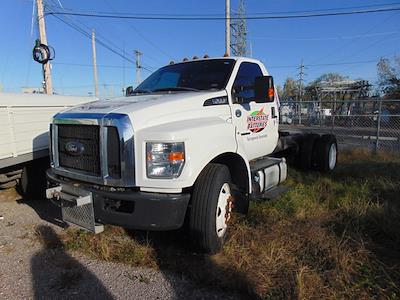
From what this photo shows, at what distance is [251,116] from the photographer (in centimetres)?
489


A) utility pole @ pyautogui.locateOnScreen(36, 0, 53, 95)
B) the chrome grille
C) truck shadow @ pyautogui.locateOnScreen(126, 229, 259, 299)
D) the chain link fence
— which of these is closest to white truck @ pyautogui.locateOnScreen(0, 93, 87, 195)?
the chrome grille

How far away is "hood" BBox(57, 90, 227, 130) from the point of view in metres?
3.48

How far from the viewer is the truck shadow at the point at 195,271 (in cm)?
319

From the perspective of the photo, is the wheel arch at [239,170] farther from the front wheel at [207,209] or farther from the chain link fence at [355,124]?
the chain link fence at [355,124]

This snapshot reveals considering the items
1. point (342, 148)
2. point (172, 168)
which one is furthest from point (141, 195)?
point (342, 148)

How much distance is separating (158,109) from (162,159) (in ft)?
2.07

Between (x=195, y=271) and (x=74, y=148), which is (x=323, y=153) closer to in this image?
(x=195, y=271)

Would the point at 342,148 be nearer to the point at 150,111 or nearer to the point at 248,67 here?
the point at 248,67

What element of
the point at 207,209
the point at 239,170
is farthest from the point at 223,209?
the point at 239,170

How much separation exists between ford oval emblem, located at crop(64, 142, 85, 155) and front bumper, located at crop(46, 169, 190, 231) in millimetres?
465

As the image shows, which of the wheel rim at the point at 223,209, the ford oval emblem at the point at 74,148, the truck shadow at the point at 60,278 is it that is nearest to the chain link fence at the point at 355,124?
the wheel rim at the point at 223,209

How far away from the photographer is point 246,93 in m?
4.80

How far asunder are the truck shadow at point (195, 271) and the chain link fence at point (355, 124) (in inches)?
197

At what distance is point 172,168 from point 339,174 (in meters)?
5.25
